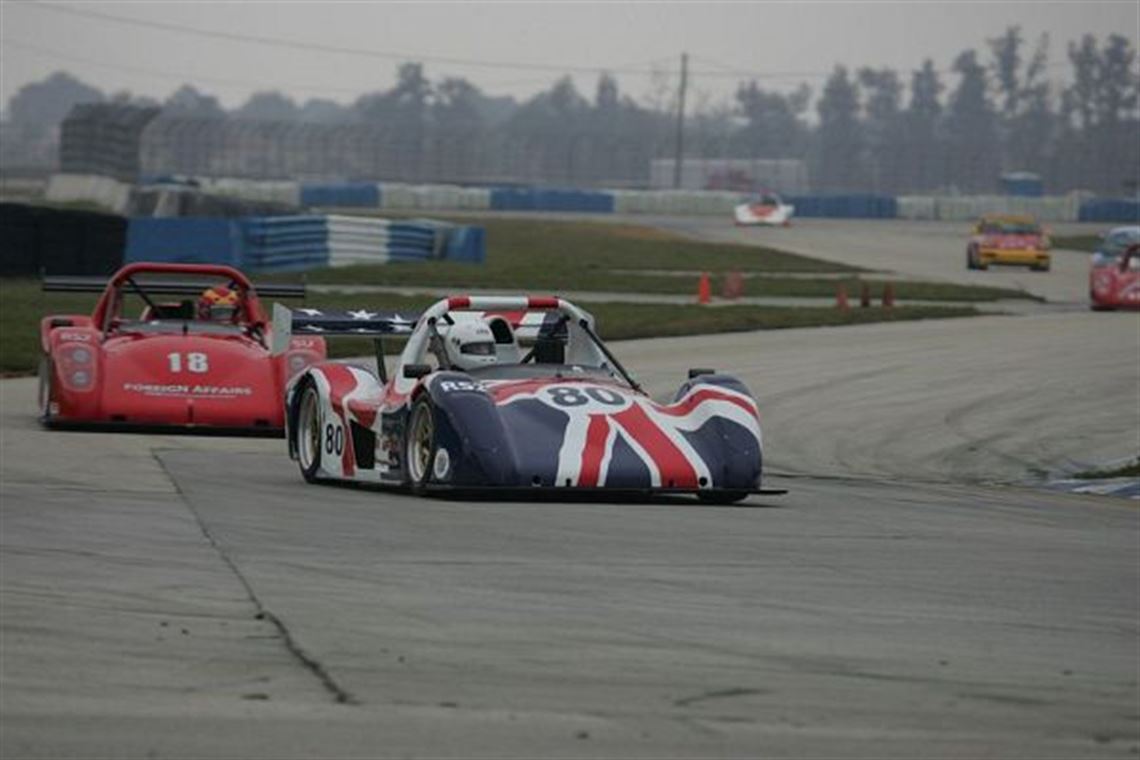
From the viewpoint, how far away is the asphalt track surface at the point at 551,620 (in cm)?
704

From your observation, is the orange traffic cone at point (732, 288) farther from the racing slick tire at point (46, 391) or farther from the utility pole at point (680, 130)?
the utility pole at point (680, 130)

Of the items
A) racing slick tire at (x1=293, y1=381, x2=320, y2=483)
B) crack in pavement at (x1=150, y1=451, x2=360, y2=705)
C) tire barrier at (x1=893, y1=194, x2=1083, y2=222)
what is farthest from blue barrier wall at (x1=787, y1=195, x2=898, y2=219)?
crack in pavement at (x1=150, y1=451, x2=360, y2=705)

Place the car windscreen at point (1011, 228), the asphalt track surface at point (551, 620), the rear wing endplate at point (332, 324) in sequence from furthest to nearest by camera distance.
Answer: the car windscreen at point (1011, 228) < the rear wing endplate at point (332, 324) < the asphalt track surface at point (551, 620)

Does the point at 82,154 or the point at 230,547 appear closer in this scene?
the point at 230,547

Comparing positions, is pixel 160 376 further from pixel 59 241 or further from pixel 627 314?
pixel 59 241

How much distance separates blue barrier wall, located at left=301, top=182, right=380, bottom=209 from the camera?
98875mm

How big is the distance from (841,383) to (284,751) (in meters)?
17.3

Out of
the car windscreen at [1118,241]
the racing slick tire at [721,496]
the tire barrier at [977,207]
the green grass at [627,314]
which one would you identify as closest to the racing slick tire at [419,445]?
the racing slick tire at [721,496]

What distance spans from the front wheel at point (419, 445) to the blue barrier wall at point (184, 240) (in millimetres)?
24924

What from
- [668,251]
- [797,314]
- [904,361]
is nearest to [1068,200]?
[668,251]

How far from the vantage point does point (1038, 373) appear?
25.1 metres

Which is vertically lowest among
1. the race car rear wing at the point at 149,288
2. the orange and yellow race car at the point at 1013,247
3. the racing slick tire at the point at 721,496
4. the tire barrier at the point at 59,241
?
the orange and yellow race car at the point at 1013,247

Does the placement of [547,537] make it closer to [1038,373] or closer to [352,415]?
[352,415]

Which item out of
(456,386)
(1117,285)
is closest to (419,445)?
(456,386)
